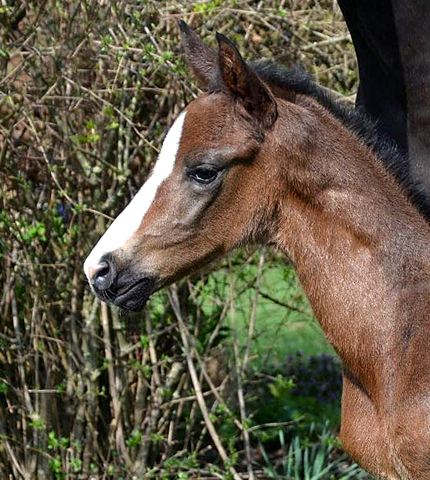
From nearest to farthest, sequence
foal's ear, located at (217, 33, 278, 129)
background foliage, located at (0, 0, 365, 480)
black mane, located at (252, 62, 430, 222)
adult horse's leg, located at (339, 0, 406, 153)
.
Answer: foal's ear, located at (217, 33, 278, 129), black mane, located at (252, 62, 430, 222), adult horse's leg, located at (339, 0, 406, 153), background foliage, located at (0, 0, 365, 480)

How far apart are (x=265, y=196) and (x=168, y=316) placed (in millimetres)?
2041

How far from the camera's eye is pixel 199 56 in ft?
12.2

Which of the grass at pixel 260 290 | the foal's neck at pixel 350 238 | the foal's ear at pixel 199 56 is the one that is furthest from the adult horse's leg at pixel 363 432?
the grass at pixel 260 290

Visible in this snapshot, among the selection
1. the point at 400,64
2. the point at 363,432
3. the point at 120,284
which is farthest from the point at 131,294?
the point at 400,64

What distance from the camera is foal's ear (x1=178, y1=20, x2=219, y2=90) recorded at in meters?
3.71

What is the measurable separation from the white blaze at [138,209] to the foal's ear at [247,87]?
202 mm

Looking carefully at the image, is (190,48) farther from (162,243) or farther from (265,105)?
(162,243)

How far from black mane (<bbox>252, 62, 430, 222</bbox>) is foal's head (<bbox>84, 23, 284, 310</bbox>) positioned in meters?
0.20

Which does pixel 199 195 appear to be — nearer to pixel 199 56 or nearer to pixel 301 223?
pixel 301 223

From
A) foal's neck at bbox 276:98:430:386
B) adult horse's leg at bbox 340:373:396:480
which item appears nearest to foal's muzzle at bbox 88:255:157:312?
foal's neck at bbox 276:98:430:386

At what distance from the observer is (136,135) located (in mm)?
5203

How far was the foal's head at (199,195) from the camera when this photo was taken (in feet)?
11.2

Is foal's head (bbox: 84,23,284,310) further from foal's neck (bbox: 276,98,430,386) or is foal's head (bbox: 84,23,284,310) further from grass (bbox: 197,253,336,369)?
grass (bbox: 197,253,336,369)

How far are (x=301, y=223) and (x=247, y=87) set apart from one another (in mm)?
468
